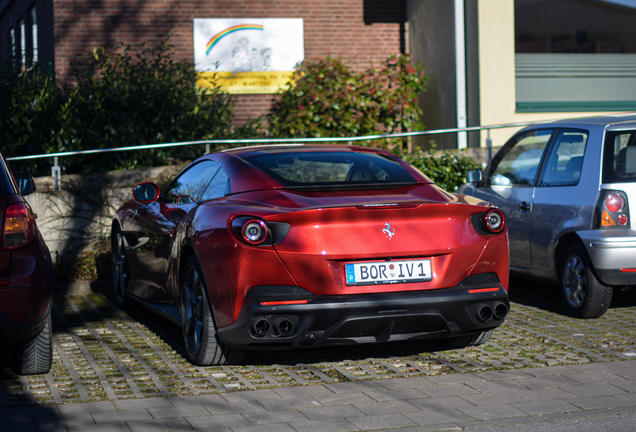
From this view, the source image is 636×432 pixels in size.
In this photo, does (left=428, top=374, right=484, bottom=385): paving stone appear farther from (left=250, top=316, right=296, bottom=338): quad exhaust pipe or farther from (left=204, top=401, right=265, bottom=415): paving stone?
(left=204, top=401, right=265, bottom=415): paving stone

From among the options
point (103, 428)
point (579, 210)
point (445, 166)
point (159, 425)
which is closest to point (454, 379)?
point (159, 425)

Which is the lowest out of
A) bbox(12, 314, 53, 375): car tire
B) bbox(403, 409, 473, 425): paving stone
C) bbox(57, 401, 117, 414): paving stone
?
bbox(403, 409, 473, 425): paving stone

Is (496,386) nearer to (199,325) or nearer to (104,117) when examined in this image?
(199,325)

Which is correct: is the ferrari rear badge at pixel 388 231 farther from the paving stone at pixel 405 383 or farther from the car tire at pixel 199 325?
the car tire at pixel 199 325

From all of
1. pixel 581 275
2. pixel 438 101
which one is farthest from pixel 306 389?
pixel 438 101

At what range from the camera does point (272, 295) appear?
4543 millimetres

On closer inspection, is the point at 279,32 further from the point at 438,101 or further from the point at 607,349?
the point at 607,349

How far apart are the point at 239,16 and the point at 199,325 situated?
11.4 meters

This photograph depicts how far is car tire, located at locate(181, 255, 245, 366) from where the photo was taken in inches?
195

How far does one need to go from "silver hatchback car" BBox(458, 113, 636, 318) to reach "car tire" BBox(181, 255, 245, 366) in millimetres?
3000

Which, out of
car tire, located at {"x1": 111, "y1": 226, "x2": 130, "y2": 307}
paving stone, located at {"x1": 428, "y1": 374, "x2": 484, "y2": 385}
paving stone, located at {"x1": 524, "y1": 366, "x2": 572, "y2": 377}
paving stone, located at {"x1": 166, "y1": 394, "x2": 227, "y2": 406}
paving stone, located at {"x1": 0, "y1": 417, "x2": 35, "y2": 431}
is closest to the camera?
paving stone, located at {"x1": 0, "y1": 417, "x2": 35, "y2": 431}

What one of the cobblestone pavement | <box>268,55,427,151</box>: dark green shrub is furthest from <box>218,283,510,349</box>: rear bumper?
<box>268,55,427,151</box>: dark green shrub

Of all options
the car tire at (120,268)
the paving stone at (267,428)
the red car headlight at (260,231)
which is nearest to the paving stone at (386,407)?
the paving stone at (267,428)

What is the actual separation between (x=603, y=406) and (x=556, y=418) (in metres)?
0.35
